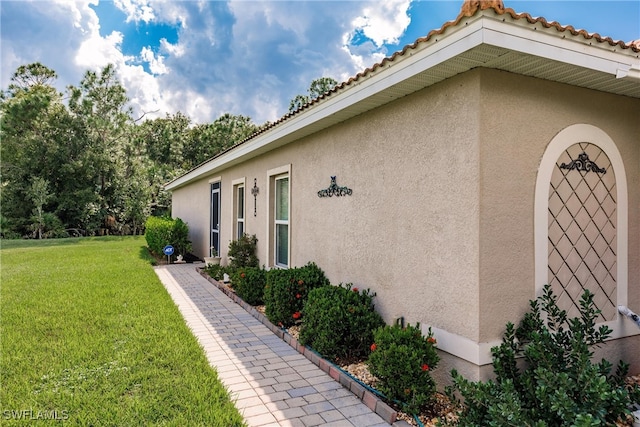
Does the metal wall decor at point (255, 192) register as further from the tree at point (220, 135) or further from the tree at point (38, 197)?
the tree at point (220, 135)

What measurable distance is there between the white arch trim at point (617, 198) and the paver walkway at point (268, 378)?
2.22m

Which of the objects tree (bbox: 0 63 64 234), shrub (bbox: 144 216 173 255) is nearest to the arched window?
shrub (bbox: 144 216 173 255)

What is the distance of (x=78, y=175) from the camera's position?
1062 inches

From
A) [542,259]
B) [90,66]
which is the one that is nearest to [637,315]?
[542,259]

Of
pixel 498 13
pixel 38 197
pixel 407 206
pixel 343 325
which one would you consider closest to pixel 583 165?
pixel 407 206

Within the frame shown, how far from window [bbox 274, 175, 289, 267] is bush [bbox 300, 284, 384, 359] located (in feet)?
10.1

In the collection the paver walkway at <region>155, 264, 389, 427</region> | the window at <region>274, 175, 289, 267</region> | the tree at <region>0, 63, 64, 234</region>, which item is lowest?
the paver walkway at <region>155, 264, 389, 427</region>

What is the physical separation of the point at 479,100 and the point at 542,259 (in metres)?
1.65

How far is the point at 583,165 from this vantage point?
4137 mm

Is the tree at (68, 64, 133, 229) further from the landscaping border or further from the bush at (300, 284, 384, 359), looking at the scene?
the bush at (300, 284, 384, 359)

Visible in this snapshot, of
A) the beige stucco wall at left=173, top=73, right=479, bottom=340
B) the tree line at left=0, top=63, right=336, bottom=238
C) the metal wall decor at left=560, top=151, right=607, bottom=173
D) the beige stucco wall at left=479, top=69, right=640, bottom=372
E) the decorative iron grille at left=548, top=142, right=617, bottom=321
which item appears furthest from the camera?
the tree line at left=0, top=63, right=336, bottom=238

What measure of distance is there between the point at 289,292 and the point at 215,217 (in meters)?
7.77

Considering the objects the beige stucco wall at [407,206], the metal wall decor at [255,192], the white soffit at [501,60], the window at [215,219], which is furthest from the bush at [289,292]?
the window at [215,219]

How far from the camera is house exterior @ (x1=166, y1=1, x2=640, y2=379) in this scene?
3.49 meters
